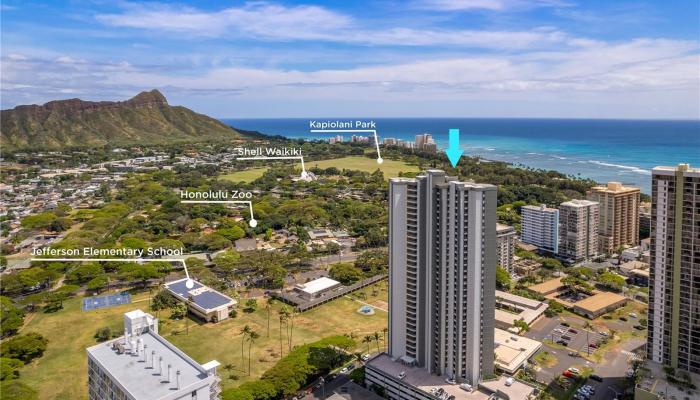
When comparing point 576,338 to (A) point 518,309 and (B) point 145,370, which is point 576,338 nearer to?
(A) point 518,309

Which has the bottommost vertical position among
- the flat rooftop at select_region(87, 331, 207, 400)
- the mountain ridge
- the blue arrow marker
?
the flat rooftop at select_region(87, 331, 207, 400)

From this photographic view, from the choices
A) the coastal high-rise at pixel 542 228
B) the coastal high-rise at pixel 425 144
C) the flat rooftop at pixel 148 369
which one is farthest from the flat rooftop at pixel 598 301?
the coastal high-rise at pixel 425 144

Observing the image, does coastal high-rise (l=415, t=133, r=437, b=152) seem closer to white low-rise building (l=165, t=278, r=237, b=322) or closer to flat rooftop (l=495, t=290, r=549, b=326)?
flat rooftop (l=495, t=290, r=549, b=326)

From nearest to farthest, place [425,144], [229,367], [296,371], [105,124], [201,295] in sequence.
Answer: [296,371] < [229,367] < [201,295] < [425,144] < [105,124]

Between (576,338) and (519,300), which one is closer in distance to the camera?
(576,338)

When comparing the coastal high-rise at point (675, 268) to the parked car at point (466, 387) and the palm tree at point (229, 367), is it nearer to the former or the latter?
the parked car at point (466, 387)

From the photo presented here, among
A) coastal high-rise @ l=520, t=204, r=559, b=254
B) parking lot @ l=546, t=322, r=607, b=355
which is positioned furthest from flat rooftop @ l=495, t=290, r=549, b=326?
coastal high-rise @ l=520, t=204, r=559, b=254

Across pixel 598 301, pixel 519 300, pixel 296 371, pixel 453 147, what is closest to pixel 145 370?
pixel 296 371
